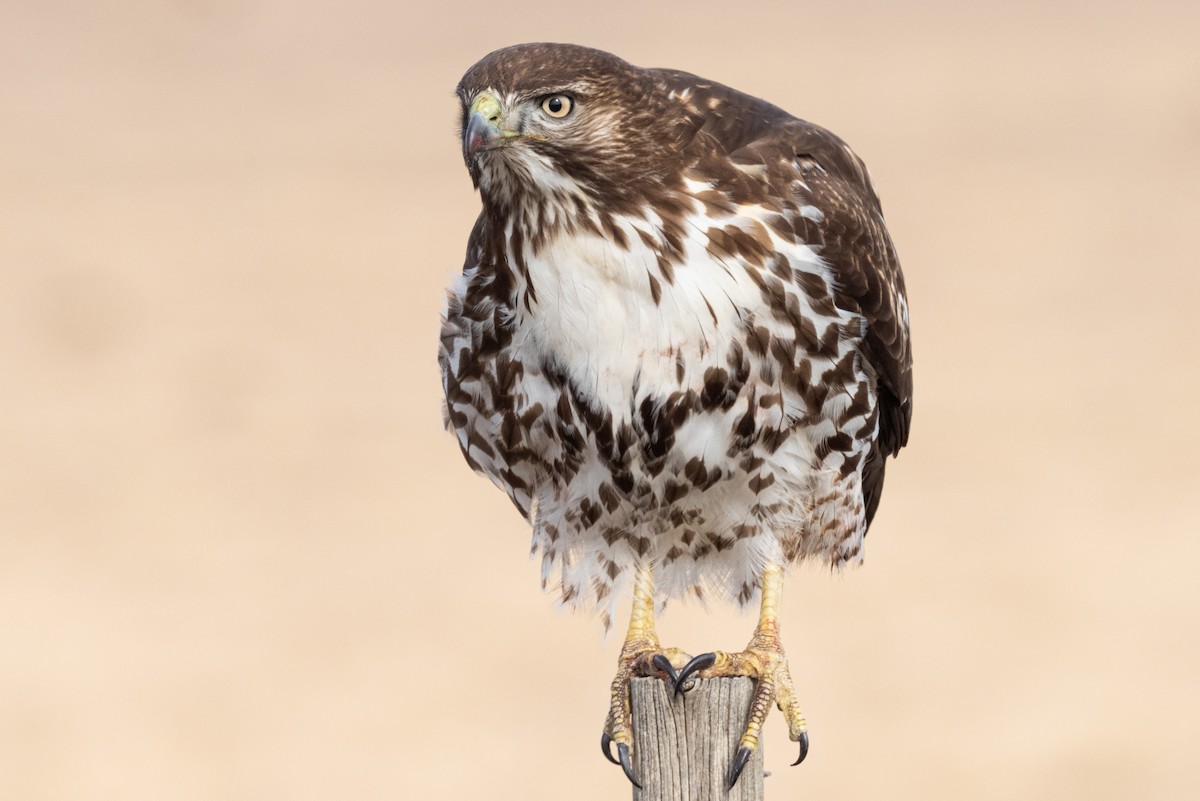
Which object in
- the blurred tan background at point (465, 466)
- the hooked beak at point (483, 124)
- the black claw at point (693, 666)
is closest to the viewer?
the hooked beak at point (483, 124)

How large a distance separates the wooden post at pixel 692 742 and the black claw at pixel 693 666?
0.09ft

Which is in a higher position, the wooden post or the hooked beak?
the hooked beak

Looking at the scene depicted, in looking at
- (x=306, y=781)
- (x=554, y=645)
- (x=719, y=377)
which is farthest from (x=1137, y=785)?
(x=719, y=377)

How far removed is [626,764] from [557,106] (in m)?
1.49

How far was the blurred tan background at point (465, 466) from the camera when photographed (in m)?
9.61

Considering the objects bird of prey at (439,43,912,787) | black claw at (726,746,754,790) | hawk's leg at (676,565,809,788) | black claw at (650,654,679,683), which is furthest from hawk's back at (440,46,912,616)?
black claw at (726,746,754,790)

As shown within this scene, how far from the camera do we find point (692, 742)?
414 cm

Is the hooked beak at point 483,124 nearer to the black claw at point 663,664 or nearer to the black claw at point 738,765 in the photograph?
the black claw at point 663,664

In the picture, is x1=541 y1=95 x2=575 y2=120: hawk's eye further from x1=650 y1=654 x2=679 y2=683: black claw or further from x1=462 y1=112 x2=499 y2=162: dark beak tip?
x1=650 y1=654 x2=679 y2=683: black claw

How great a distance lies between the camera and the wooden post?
4.10 m

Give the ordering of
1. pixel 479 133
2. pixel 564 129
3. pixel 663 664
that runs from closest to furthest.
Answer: pixel 479 133 < pixel 564 129 < pixel 663 664

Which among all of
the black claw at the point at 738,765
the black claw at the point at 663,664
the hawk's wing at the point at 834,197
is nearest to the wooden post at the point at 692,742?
the black claw at the point at 738,765

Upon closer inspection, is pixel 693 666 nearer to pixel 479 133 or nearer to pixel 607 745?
pixel 607 745

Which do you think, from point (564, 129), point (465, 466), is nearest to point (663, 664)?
point (564, 129)
